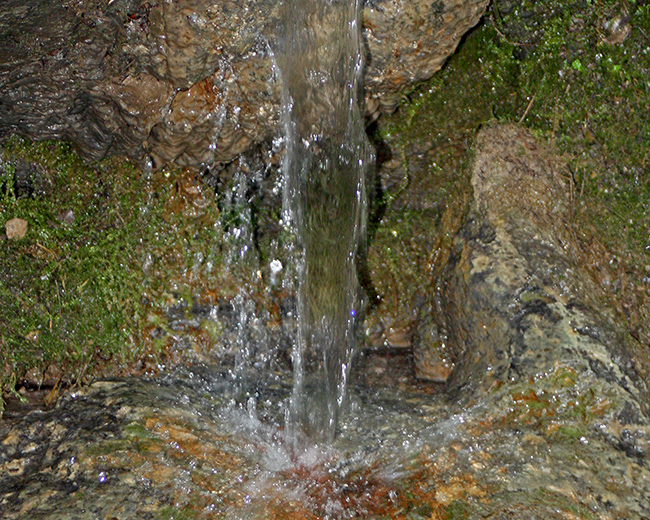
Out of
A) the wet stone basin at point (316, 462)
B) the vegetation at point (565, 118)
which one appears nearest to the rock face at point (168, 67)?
the vegetation at point (565, 118)

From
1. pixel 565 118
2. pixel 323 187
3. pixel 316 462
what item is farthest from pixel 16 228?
pixel 565 118

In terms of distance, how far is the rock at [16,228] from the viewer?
3.13 meters

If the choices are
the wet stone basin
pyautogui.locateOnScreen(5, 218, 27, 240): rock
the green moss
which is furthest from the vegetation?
pyautogui.locateOnScreen(5, 218, 27, 240): rock

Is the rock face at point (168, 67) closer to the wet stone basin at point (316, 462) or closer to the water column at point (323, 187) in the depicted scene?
the water column at point (323, 187)

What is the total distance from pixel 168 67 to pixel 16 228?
116 centimetres

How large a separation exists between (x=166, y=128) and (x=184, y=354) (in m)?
1.19

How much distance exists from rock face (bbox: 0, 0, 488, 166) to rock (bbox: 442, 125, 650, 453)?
0.72m

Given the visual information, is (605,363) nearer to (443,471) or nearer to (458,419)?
(458,419)

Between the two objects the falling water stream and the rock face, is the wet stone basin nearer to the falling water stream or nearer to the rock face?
the falling water stream

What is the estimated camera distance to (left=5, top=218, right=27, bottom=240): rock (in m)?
3.13

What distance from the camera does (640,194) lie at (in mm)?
3186

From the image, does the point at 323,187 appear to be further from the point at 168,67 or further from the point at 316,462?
the point at 316,462

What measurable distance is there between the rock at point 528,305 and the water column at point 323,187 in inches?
23.0

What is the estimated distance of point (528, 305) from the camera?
2867mm
